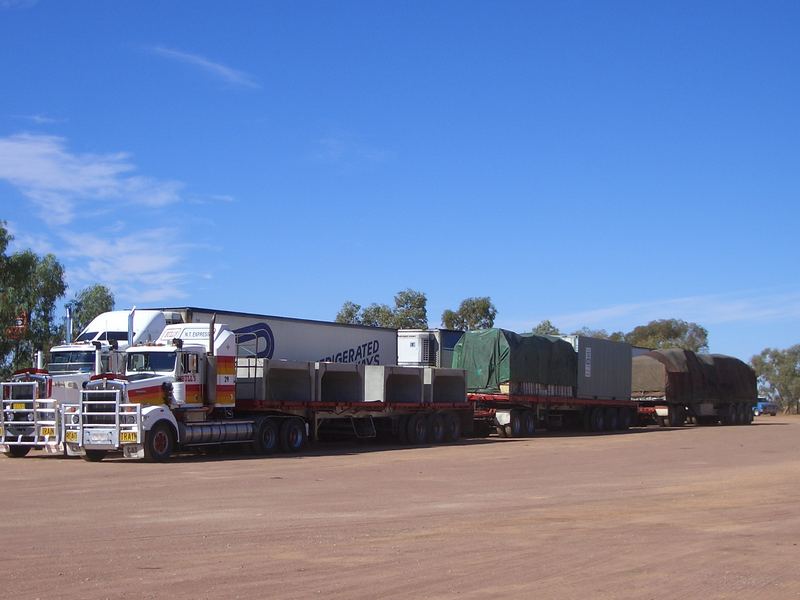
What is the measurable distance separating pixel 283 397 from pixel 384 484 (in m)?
9.83

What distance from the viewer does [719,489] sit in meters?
16.8

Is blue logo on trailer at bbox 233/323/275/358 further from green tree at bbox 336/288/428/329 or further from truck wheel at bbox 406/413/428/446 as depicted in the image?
green tree at bbox 336/288/428/329

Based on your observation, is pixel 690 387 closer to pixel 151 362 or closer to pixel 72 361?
pixel 151 362

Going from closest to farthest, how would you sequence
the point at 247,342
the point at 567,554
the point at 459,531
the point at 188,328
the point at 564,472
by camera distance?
the point at 567,554, the point at 459,531, the point at 564,472, the point at 188,328, the point at 247,342

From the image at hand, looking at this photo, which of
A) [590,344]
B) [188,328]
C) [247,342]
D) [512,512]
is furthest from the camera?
[590,344]

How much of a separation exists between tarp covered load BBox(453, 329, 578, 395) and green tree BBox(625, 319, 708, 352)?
8704 cm

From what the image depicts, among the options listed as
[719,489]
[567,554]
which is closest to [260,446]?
[719,489]

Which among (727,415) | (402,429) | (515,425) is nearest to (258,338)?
(402,429)

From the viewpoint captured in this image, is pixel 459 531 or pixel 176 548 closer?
pixel 176 548

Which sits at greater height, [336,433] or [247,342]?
[247,342]

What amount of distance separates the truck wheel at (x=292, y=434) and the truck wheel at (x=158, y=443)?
385cm

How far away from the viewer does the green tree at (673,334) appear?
122 metres

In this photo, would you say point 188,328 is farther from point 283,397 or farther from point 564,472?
point 564,472

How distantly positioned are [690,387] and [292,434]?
25.2 metres
